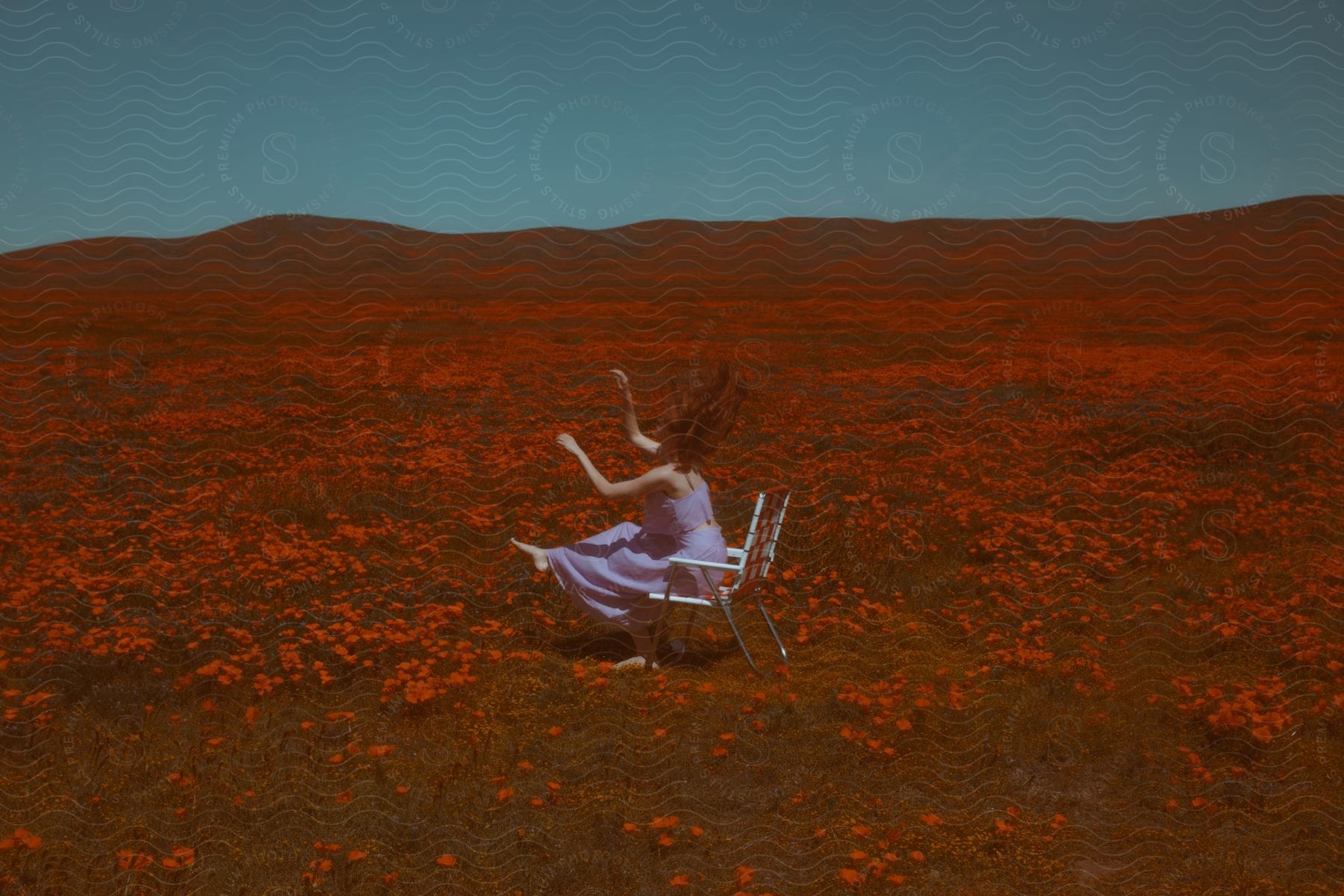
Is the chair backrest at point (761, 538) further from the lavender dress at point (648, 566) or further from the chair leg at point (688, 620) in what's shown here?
the chair leg at point (688, 620)

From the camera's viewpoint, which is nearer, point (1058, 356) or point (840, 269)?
point (840, 269)

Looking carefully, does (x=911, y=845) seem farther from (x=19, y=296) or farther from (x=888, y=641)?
(x=19, y=296)

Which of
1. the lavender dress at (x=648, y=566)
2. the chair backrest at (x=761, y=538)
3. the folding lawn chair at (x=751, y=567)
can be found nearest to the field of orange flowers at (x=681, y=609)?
the lavender dress at (x=648, y=566)

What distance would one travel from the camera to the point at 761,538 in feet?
18.9

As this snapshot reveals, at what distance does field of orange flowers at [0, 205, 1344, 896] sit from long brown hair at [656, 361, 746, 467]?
4.19ft

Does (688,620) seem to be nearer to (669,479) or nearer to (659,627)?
(659,627)

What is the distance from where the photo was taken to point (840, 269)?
449 inches

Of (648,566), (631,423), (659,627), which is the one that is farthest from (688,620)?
(631,423)

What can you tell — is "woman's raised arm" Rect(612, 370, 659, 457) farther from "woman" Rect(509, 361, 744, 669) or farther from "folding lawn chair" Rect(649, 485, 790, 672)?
"folding lawn chair" Rect(649, 485, 790, 672)

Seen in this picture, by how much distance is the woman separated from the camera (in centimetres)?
571

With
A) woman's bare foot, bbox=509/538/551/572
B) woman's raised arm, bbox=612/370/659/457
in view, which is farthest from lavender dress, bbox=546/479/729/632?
woman's raised arm, bbox=612/370/659/457

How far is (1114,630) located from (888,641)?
151 centimetres

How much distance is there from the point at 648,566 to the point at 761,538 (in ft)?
2.21

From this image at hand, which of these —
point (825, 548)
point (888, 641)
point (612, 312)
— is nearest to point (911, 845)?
point (888, 641)
